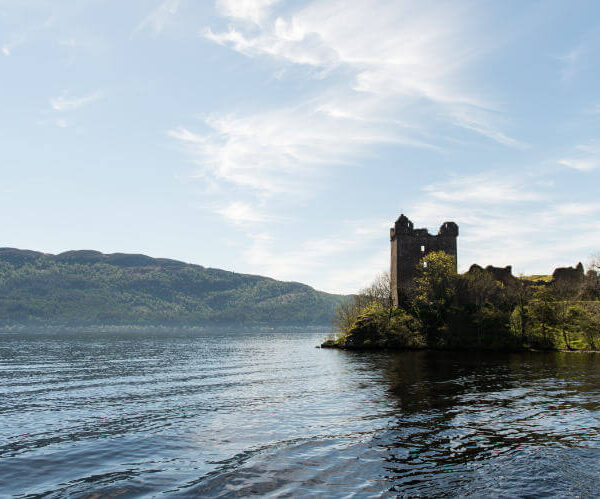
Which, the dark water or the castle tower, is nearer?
the dark water

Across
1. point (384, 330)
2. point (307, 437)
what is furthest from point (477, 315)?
point (307, 437)

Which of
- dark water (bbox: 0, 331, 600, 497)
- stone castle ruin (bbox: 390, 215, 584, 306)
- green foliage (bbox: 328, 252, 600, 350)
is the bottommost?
dark water (bbox: 0, 331, 600, 497)

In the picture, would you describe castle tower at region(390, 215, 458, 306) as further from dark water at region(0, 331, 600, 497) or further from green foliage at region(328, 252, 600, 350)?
dark water at region(0, 331, 600, 497)

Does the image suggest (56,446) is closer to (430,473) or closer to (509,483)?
(430,473)

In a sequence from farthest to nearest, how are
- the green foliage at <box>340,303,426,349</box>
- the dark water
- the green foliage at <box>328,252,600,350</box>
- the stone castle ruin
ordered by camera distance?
the stone castle ruin
the green foliage at <box>340,303,426,349</box>
the green foliage at <box>328,252,600,350</box>
the dark water

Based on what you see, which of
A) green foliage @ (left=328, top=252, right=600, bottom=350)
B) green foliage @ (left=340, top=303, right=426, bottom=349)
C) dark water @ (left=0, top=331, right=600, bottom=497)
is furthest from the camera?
green foliage @ (left=340, top=303, right=426, bottom=349)

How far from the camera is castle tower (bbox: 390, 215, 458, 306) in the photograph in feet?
269

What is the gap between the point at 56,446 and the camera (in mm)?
17750

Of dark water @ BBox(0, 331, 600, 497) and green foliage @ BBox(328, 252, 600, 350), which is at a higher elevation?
green foliage @ BBox(328, 252, 600, 350)

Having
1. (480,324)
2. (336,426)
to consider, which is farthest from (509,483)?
(480,324)

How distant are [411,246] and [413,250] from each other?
2.50 feet

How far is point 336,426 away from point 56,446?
10.9m

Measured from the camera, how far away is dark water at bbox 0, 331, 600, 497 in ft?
43.9

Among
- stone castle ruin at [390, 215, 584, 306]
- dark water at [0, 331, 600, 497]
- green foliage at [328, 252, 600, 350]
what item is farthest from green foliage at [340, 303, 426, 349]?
dark water at [0, 331, 600, 497]
